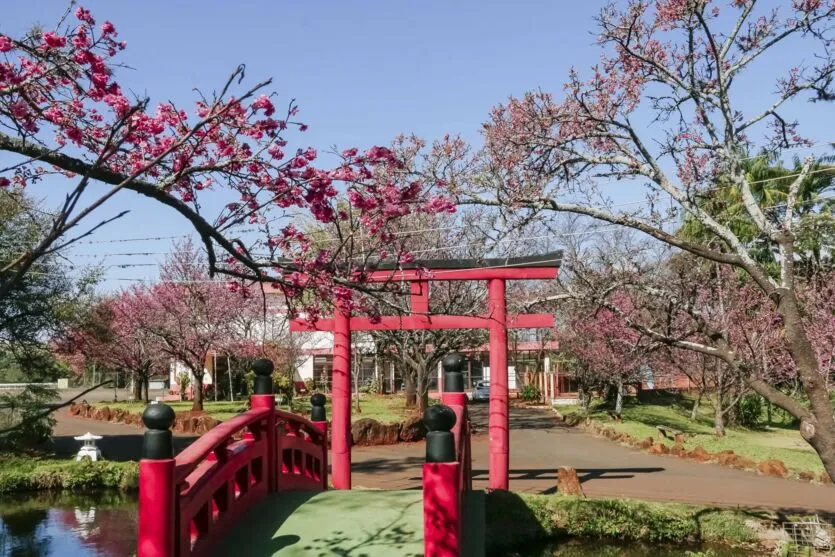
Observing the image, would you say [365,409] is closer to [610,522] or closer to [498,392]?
[498,392]

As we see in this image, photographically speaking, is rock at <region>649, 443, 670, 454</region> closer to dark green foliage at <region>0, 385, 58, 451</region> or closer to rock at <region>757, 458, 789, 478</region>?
rock at <region>757, 458, 789, 478</region>

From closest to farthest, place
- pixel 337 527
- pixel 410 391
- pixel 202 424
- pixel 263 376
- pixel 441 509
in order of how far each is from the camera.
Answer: pixel 441 509 < pixel 337 527 < pixel 263 376 < pixel 202 424 < pixel 410 391

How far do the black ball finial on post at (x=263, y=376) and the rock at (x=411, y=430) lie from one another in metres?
13.9

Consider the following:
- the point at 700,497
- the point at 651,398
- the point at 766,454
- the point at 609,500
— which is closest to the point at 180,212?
the point at 609,500

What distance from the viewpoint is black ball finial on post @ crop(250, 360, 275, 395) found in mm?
6953

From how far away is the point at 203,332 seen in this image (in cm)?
2575

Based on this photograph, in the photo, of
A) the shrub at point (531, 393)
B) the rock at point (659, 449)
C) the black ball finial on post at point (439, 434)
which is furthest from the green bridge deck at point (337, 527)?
the shrub at point (531, 393)

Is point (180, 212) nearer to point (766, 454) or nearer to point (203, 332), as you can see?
point (766, 454)

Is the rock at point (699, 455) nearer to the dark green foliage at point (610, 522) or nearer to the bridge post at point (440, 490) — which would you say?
the dark green foliage at point (610, 522)

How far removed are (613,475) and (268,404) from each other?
32.1 feet

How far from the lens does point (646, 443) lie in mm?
18906

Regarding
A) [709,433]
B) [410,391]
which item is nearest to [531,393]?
[410,391]

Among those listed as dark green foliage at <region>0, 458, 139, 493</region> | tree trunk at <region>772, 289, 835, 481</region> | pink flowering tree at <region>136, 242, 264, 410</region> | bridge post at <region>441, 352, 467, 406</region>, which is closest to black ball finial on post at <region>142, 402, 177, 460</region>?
bridge post at <region>441, 352, 467, 406</region>

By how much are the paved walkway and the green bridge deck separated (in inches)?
264
